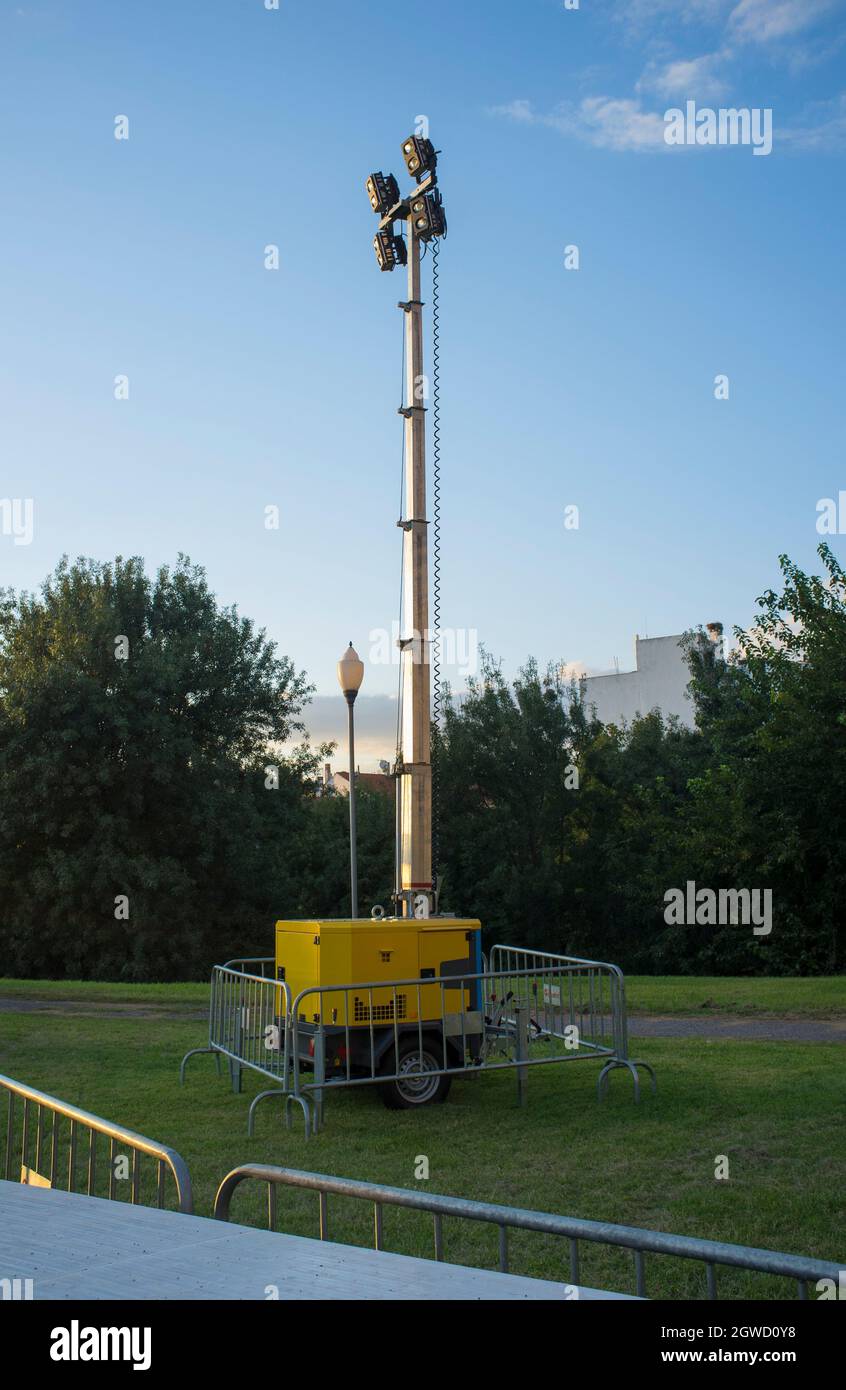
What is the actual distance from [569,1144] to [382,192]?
10556mm

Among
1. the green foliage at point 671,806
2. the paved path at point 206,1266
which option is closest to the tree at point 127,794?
the green foliage at point 671,806

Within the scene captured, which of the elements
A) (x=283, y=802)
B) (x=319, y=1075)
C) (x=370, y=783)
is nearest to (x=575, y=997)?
(x=319, y=1075)

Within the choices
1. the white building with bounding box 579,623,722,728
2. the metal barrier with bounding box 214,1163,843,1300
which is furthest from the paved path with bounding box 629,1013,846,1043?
the white building with bounding box 579,623,722,728

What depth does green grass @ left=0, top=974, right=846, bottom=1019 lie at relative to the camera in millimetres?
16562

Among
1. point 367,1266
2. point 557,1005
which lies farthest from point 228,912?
point 367,1266

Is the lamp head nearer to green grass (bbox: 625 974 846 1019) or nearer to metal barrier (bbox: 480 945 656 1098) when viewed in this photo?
metal barrier (bbox: 480 945 656 1098)

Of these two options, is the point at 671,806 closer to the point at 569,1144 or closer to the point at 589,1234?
the point at 569,1144

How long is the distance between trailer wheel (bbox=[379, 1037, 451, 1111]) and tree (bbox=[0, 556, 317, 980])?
24.3 metres

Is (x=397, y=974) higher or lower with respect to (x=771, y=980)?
higher

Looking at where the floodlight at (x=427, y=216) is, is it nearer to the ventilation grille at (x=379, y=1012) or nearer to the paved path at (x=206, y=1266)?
the ventilation grille at (x=379, y=1012)

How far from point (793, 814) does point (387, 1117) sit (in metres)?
22.2
